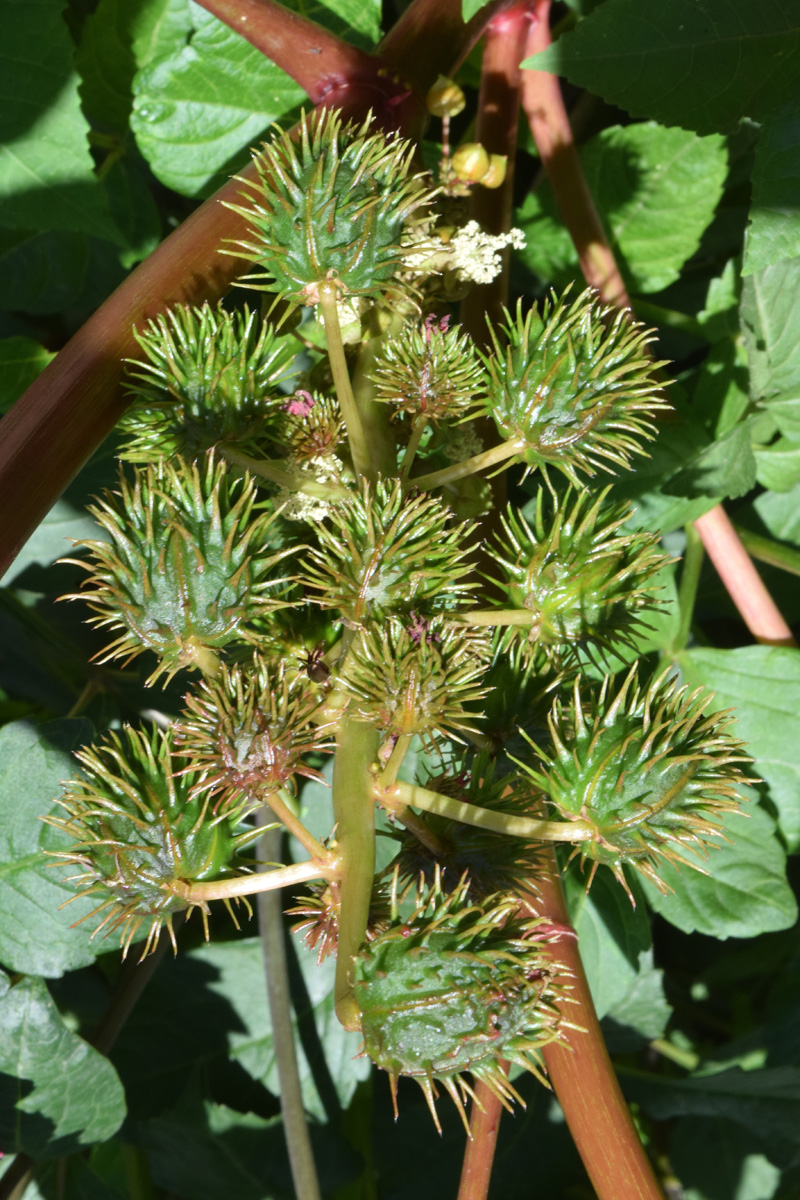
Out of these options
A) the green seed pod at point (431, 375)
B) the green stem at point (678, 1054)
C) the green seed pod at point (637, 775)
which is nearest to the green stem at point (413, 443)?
the green seed pod at point (431, 375)

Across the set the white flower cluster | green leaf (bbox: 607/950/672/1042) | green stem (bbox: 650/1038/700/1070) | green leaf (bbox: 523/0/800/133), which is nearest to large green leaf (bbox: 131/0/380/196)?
green leaf (bbox: 523/0/800/133)

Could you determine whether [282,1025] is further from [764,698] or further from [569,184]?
[569,184]

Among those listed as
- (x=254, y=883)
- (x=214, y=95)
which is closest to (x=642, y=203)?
(x=214, y=95)

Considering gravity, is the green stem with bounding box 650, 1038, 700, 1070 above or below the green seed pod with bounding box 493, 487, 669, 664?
below

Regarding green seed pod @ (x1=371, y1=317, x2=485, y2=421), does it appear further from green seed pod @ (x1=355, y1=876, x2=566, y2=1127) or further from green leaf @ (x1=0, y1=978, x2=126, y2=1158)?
green leaf @ (x1=0, y1=978, x2=126, y2=1158)

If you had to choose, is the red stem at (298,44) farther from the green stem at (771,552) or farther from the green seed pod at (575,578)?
the green stem at (771,552)
